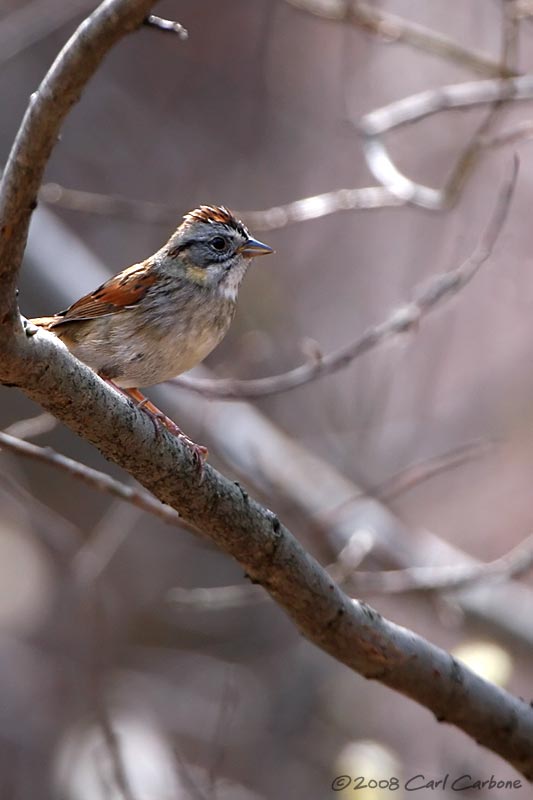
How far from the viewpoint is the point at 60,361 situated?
259 centimetres

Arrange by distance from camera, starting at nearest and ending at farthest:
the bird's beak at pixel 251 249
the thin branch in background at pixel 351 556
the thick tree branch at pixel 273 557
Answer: the thick tree branch at pixel 273 557 < the thin branch in background at pixel 351 556 < the bird's beak at pixel 251 249

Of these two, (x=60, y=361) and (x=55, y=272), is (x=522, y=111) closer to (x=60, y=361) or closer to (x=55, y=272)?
(x=55, y=272)

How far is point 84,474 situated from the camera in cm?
369

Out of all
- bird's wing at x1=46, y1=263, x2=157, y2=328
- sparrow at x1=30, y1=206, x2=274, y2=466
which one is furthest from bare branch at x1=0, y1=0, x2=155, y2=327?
bird's wing at x1=46, y1=263, x2=157, y2=328

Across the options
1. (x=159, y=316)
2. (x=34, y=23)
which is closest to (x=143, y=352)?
(x=159, y=316)

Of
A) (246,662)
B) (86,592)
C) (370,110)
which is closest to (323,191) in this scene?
(370,110)

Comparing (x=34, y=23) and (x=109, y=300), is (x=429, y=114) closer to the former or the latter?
(x=109, y=300)

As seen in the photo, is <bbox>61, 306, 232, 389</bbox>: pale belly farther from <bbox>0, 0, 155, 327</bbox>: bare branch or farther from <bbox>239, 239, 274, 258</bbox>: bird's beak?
<bbox>0, 0, 155, 327</bbox>: bare branch

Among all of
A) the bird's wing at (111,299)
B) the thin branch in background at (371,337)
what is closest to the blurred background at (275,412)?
the thin branch in background at (371,337)

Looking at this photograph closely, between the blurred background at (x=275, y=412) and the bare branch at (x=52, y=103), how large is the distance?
2.93 meters

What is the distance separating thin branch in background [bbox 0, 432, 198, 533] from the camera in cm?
357

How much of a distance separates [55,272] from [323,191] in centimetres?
323

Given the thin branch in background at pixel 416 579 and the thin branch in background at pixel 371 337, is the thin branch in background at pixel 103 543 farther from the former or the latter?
the thin branch in background at pixel 371 337

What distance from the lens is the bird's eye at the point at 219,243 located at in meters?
4.83
